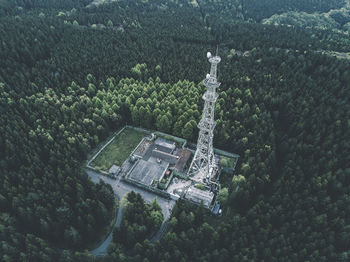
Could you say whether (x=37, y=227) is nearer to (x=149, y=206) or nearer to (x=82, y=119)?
(x=149, y=206)

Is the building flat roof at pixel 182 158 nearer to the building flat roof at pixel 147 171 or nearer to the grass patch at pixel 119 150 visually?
the building flat roof at pixel 147 171

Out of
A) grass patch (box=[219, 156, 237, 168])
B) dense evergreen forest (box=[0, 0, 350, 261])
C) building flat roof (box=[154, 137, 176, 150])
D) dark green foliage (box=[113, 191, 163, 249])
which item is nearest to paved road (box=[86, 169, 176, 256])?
dense evergreen forest (box=[0, 0, 350, 261])

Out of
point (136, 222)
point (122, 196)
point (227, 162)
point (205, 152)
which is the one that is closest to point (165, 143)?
point (205, 152)

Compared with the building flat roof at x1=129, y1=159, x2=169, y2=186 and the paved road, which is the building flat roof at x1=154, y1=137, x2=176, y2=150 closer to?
the building flat roof at x1=129, y1=159, x2=169, y2=186

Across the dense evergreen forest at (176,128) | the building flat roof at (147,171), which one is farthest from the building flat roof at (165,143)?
the building flat roof at (147,171)

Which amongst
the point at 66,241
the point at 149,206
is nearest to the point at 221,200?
the point at 149,206
